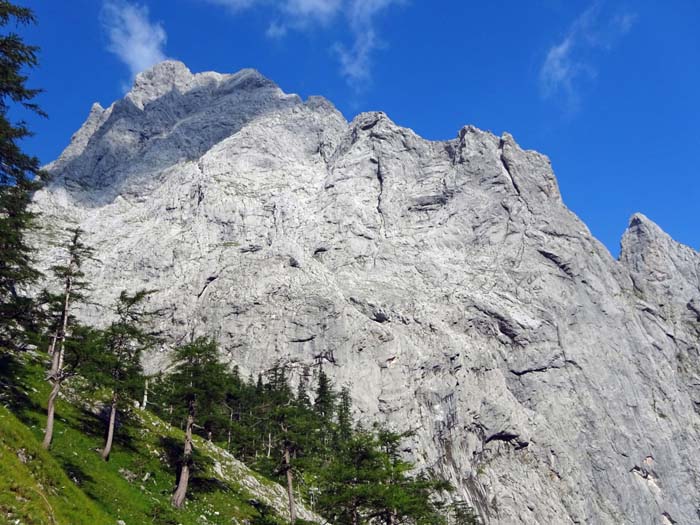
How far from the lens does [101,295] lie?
524ft

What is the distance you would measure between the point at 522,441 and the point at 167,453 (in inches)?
4223

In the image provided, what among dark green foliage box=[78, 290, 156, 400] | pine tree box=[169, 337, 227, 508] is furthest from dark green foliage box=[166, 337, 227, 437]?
dark green foliage box=[78, 290, 156, 400]

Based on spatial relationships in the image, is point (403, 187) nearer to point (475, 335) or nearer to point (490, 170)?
point (490, 170)

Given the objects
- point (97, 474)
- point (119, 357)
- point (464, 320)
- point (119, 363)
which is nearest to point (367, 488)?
point (97, 474)

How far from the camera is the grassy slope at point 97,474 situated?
20603mm

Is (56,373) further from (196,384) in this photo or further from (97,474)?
(196,384)

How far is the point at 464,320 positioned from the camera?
153m

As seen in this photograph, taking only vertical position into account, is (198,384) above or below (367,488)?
above

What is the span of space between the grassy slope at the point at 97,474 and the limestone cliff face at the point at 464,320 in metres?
73.4

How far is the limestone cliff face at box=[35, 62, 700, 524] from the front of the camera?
132250mm

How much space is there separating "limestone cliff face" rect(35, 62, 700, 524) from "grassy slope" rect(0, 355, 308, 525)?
73.4 m

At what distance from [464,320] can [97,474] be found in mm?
129937

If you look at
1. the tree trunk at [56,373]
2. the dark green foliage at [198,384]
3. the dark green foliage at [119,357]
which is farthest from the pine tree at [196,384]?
the tree trunk at [56,373]

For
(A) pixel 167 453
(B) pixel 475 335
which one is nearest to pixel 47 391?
(A) pixel 167 453
